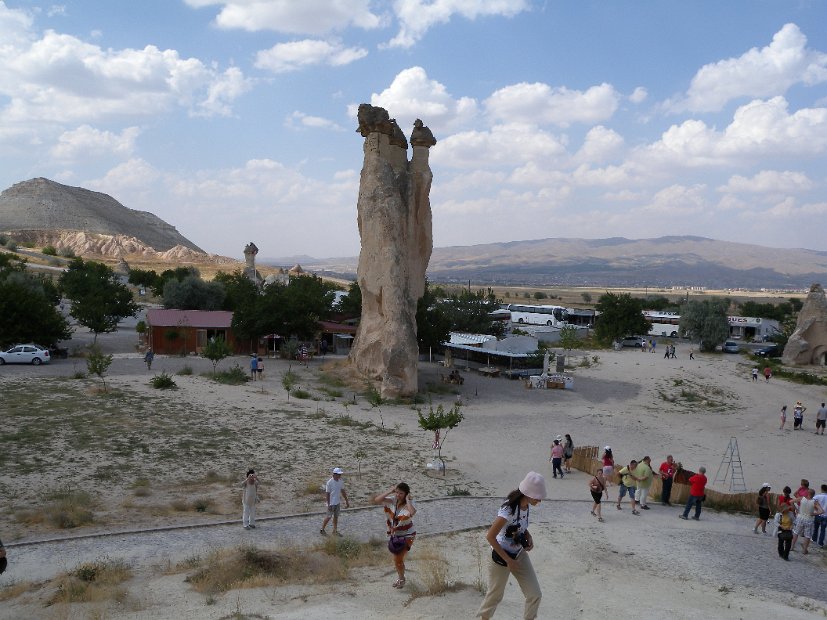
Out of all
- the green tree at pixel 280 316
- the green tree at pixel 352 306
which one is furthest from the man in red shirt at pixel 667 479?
the green tree at pixel 352 306

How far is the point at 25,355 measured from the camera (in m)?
31.5

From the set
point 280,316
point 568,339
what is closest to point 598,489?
point 280,316

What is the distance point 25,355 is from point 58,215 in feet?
509

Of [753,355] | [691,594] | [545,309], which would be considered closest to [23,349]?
[691,594]

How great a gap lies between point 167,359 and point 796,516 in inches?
1273

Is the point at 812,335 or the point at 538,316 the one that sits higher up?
the point at 812,335

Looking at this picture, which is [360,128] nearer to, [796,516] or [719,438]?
[719,438]

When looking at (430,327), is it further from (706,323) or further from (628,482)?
(706,323)

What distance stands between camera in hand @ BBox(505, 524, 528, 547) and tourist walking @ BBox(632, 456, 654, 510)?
932 centimetres

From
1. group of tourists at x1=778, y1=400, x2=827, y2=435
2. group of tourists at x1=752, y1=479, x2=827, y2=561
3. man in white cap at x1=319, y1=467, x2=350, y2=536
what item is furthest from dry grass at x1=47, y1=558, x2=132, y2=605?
group of tourists at x1=778, y1=400, x2=827, y2=435

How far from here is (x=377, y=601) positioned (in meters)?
8.15

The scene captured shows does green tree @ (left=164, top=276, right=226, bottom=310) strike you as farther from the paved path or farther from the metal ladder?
the paved path

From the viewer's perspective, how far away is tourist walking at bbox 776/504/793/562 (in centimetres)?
1200

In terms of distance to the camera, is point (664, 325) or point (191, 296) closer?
point (191, 296)
